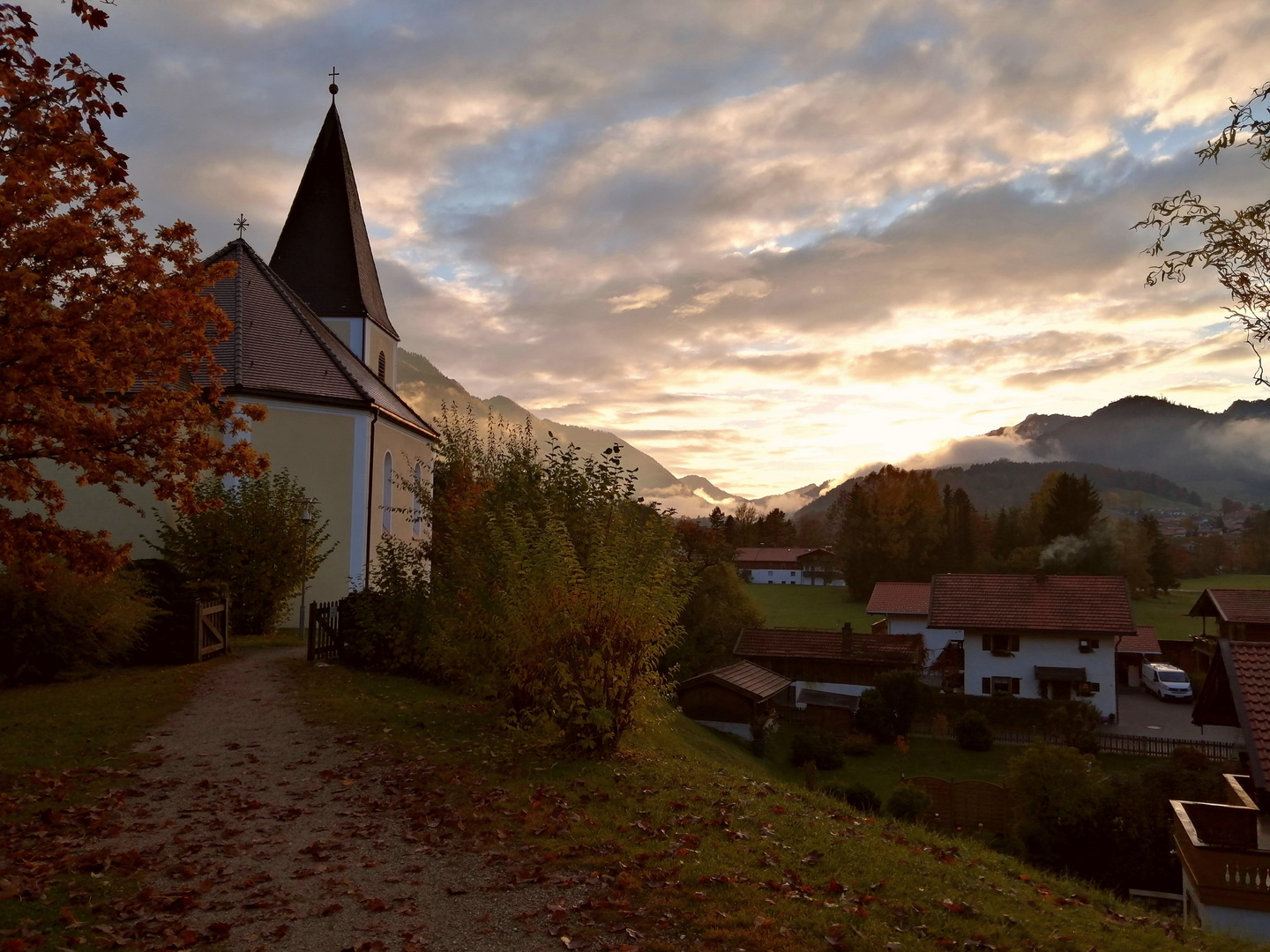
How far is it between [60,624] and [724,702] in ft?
88.8

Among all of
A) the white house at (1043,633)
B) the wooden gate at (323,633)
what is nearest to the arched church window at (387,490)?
the wooden gate at (323,633)

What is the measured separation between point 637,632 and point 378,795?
340 centimetres

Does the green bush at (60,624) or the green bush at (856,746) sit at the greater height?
the green bush at (60,624)

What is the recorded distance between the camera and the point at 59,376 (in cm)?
988

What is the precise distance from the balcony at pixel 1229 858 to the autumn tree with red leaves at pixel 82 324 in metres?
14.6

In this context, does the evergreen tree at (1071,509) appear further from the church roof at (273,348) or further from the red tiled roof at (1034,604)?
the church roof at (273,348)

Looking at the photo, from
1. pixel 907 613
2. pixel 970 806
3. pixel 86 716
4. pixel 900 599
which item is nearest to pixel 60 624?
pixel 86 716

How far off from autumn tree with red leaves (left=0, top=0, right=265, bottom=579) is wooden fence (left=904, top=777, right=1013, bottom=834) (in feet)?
70.1

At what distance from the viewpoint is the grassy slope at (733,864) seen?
5.96 m

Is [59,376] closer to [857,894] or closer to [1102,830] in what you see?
[857,894]

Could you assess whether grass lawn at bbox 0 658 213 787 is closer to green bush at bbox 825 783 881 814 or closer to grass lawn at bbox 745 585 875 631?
green bush at bbox 825 783 881 814

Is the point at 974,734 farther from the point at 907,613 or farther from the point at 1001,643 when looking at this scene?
the point at 907,613

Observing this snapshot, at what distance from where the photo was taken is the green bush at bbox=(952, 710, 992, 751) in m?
37.2

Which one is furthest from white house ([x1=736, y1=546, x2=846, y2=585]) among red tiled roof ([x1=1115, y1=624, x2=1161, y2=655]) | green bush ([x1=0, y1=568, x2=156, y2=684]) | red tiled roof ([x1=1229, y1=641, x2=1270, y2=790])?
green bush ([x1=0, y1=568, x2=156, y2=684])
